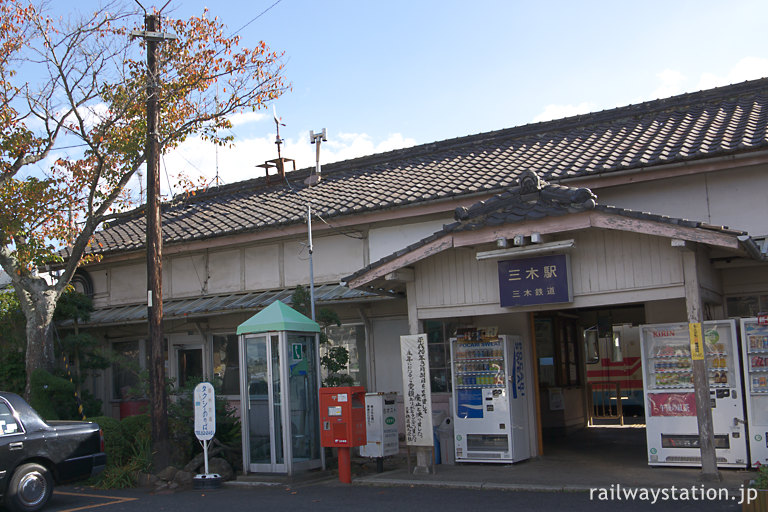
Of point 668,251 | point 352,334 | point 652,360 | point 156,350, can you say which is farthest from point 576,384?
point 156,350

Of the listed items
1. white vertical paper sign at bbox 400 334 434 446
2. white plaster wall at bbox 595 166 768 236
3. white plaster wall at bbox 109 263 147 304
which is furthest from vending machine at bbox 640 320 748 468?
white plaster wall at bbox 109 263 147 304

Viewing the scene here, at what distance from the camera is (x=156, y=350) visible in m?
12.7

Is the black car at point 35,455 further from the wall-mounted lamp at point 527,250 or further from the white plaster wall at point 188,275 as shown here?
the wall-mounted lamp at point 527,250

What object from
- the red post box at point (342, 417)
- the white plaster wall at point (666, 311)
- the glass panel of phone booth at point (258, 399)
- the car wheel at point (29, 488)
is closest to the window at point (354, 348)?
the glass panel of phone booth at point (258, 399)

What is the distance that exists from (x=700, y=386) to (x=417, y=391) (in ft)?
13.8

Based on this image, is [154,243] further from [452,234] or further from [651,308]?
[651,308]

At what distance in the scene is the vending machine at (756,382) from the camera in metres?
9.94

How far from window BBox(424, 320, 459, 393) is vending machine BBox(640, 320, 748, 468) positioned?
160 inches

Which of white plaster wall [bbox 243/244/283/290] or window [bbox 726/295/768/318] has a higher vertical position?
white plaster wall [bbox 243/244/283/290]

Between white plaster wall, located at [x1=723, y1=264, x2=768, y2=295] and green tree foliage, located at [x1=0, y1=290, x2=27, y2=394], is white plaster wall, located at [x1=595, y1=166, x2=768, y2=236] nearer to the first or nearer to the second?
white plaster wall, located at [x1=723, y1=264, x2=768, y2=295]

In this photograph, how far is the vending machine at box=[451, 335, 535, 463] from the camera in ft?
38.7

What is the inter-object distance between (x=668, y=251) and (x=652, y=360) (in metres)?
1.91

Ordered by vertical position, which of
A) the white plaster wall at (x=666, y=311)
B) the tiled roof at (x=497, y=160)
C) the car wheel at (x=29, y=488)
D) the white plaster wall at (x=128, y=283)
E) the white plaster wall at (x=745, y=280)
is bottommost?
the car wheel at (x=29, y=488)

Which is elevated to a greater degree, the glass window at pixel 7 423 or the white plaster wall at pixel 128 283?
the white plaster wall at pixel 128 283
